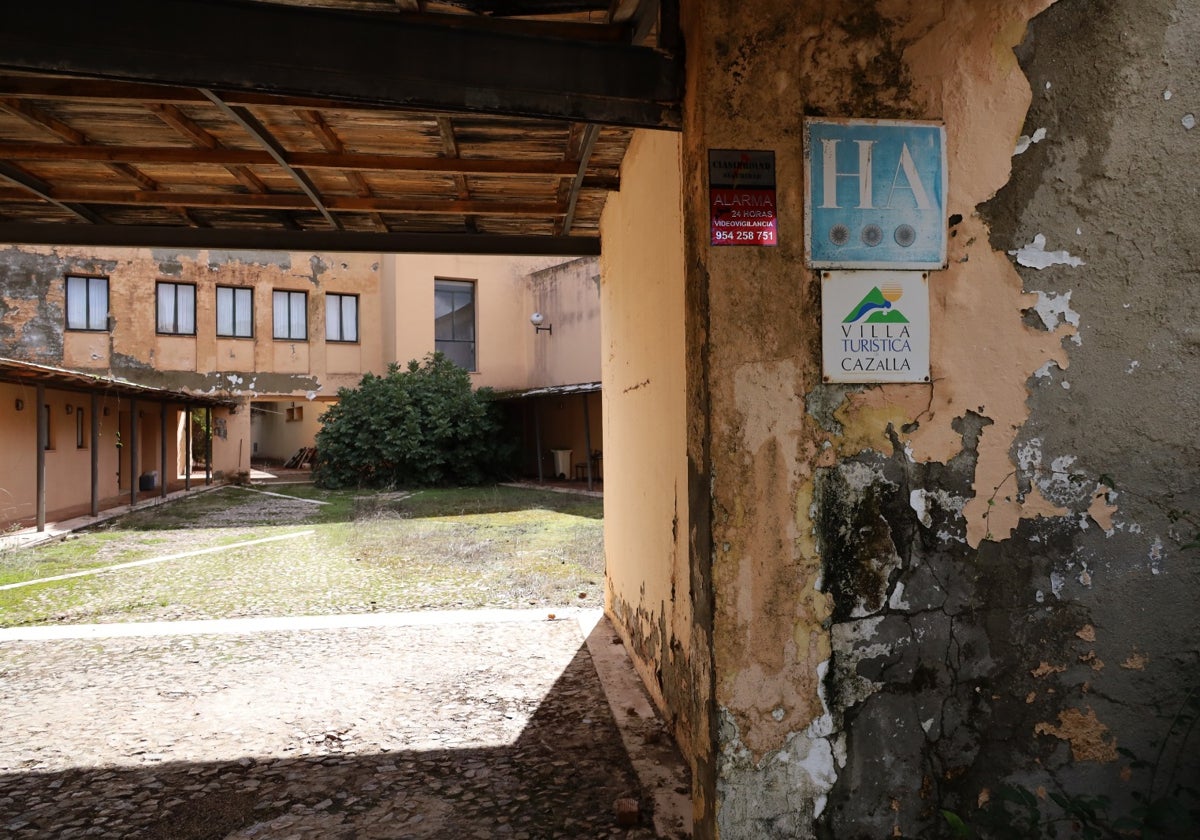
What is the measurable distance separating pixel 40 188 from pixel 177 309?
18207 millimetres

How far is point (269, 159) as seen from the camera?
4250mm

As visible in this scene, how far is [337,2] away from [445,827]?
323 centimetres

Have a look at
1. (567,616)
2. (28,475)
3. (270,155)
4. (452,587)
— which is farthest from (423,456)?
(270,155)

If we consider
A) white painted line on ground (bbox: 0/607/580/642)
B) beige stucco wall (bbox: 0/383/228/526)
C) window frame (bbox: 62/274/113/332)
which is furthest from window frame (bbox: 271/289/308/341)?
white painted line on ground (bbox: 0/607/580/642)

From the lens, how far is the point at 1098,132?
8.43 feet

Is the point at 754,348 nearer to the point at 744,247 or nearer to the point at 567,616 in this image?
the point at 744,247

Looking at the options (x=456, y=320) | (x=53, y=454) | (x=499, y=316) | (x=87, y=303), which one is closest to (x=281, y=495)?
(x=53, y=454)

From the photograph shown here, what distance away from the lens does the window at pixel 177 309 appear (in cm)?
2070

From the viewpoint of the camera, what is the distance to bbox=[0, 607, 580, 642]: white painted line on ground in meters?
6.04

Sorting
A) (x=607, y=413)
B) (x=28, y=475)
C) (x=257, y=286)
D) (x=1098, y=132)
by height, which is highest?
(x=257, y=286)

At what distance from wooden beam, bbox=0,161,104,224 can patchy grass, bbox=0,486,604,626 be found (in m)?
3.37

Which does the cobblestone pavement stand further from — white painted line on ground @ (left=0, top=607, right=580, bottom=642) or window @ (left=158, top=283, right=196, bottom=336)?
window @ (left=158, top=283, right=196, bottom=336)

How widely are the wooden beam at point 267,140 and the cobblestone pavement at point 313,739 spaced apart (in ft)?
9.80

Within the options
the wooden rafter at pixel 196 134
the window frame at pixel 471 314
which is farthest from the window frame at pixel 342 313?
the wooden rafter at pixel 196 134
